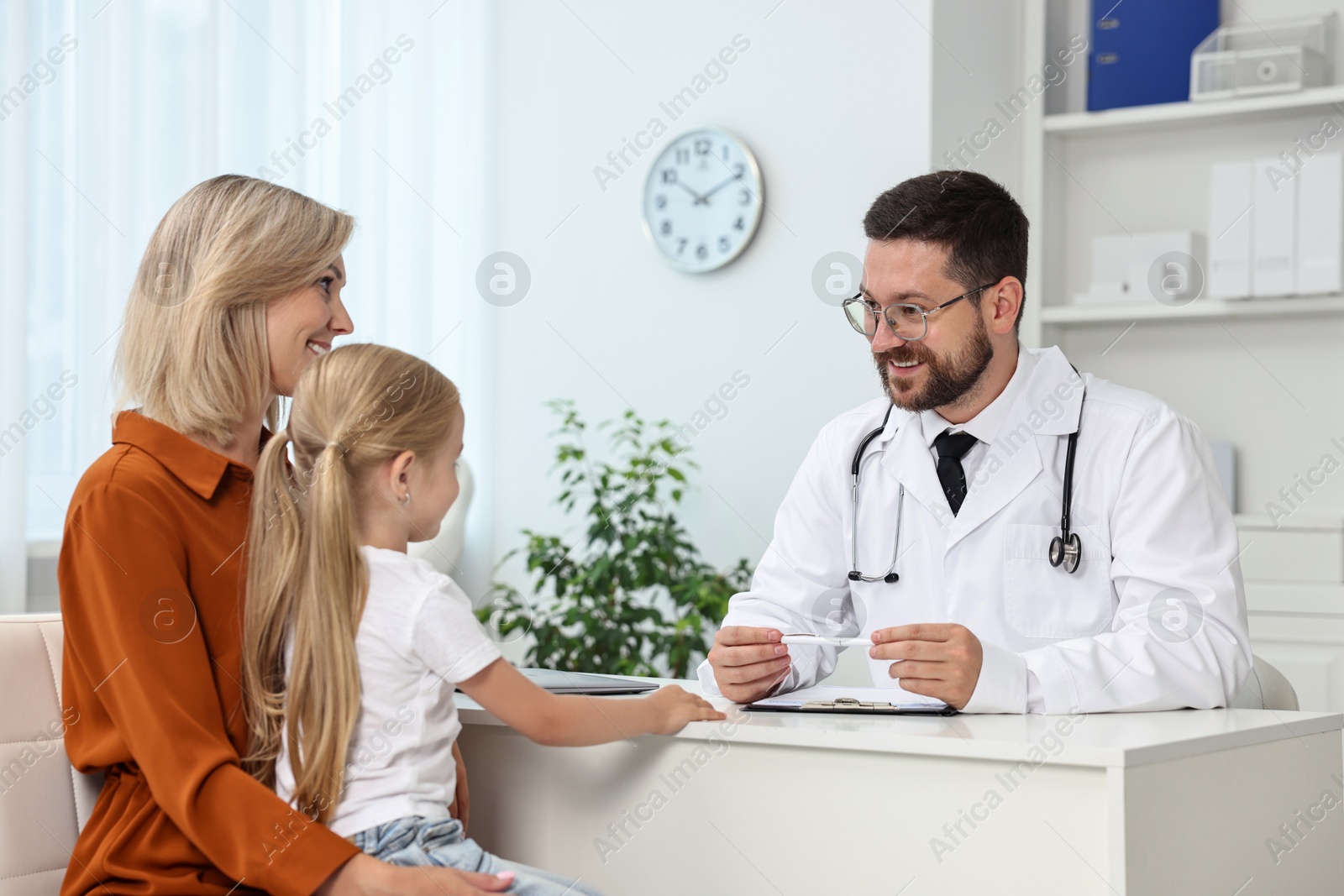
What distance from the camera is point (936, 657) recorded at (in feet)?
4.90

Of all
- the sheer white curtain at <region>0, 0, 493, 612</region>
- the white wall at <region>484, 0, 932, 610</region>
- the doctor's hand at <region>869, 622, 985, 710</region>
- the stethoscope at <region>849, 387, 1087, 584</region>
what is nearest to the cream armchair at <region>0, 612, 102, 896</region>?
the doctor's hand at <region>869, 622, 985, 710</region>

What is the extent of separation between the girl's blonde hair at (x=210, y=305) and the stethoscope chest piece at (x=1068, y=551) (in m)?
1.09

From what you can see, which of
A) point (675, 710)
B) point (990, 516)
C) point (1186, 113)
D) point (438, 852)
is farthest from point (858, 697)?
point (1186, 113)

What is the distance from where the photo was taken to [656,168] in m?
3.92

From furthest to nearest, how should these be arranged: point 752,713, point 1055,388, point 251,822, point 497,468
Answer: point 497,468 → point 1055,388 → point 752,713 → point 251,822

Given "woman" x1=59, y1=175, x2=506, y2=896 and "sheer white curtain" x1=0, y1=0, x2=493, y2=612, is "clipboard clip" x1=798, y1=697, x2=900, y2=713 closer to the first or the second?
"woman" x1=59, y1=175, x2=506, y2=896

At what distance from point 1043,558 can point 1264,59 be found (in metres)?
2.22

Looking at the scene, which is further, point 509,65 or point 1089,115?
point 509,65

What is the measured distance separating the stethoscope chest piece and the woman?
3.14ft

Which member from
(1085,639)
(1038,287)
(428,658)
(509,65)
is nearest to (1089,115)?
(1038,287)

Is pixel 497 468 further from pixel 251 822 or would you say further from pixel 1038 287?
pixel 251 822

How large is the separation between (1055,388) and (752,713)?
0.80 meters

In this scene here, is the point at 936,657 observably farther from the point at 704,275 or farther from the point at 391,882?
the point at 704,275

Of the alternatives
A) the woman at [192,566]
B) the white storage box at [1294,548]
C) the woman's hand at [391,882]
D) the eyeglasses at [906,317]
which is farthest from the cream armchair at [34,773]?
the white storage box at [1294,548]
